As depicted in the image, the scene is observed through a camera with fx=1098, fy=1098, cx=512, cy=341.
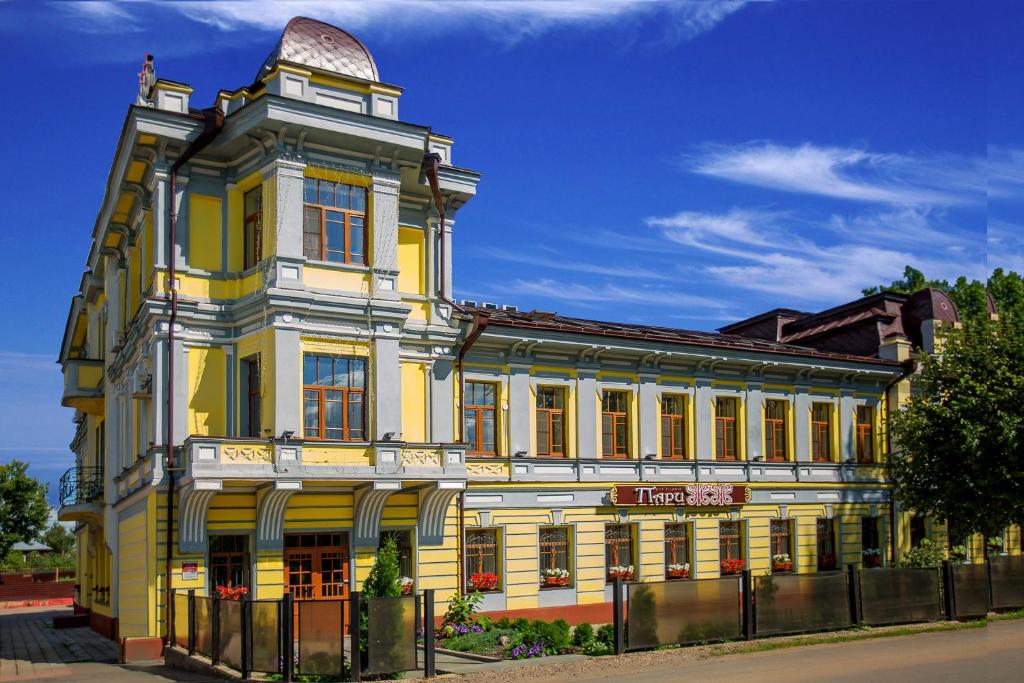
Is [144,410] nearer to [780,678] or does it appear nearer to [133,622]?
[133,622]

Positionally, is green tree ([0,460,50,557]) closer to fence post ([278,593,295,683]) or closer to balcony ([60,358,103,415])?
balcony ([60,358,103,415])

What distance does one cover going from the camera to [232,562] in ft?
81.6

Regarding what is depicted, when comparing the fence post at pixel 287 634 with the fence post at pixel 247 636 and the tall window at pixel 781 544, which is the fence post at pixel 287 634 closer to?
the fence post at pixel 247 636

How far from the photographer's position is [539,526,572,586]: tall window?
30.4 m

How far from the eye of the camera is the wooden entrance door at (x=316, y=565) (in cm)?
2547

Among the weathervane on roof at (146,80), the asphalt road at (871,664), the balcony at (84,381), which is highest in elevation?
the weathervane on roof at (146,80)

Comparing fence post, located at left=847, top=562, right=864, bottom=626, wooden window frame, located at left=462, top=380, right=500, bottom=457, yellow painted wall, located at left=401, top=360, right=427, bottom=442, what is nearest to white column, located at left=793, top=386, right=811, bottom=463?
fence post, located at left=847, top=562, right=864, bottom=626

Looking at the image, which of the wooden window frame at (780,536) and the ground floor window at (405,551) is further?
the wooden window frame at (780,536)

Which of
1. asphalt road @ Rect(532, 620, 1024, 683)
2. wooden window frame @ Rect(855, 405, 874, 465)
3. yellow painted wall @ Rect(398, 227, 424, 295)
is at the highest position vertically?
yellow painted wall @ Rect(398, 227, 424, 295)

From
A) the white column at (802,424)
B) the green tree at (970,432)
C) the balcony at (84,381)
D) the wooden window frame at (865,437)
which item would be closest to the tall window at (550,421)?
the white column at (802,424)

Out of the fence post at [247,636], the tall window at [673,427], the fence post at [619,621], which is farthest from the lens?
the tall window at [673,427]

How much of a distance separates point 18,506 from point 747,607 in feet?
176

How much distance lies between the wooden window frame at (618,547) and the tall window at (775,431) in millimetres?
6034

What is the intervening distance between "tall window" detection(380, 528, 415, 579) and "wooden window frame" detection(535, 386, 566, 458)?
16.8 feet
